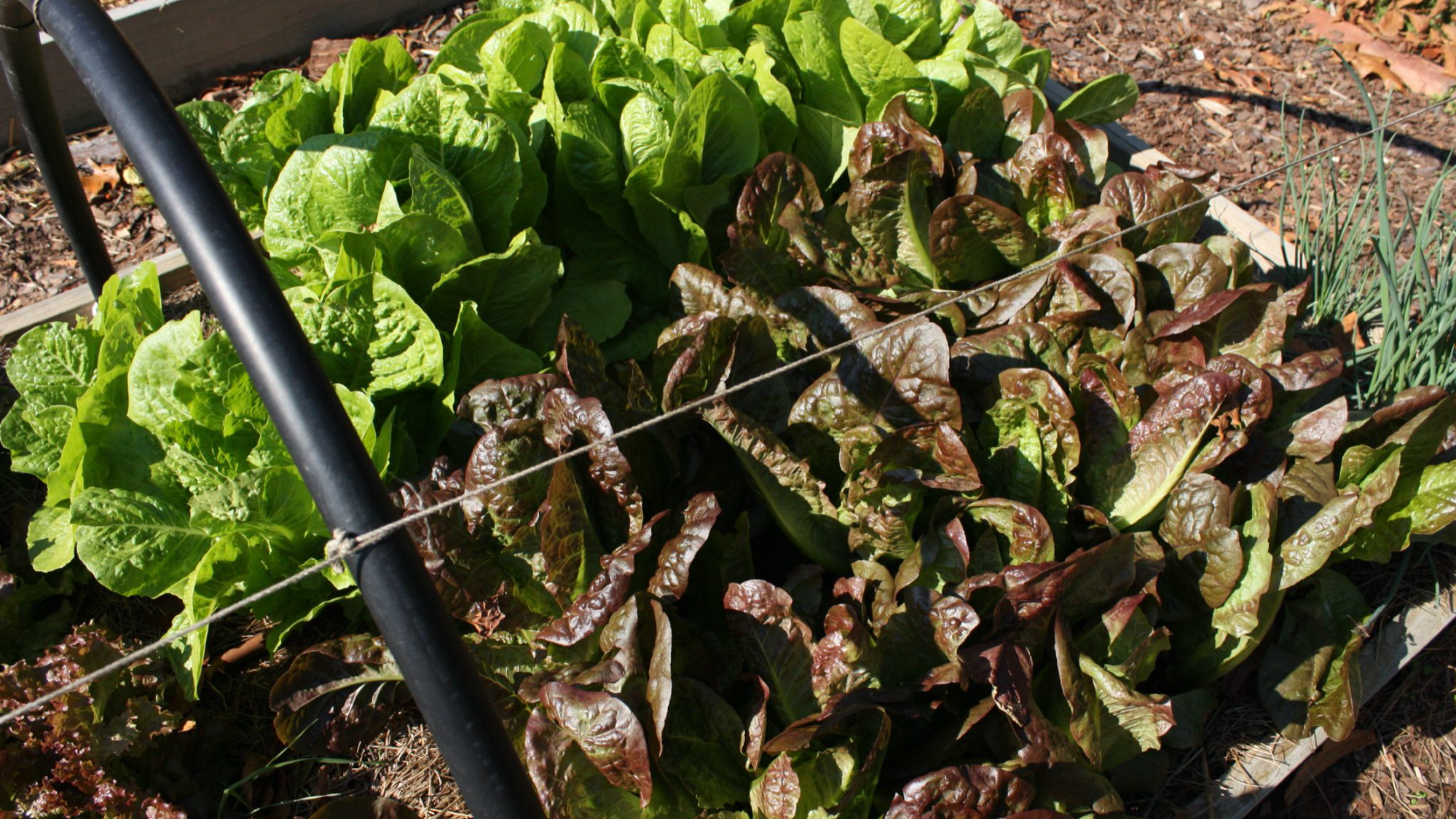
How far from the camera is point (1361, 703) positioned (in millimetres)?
2203

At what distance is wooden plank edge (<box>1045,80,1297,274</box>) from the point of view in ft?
10.3

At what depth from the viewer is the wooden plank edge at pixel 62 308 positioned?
111 inches

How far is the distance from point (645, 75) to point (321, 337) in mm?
1277

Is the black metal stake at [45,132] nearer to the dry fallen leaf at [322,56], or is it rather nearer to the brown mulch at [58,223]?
the brown mulch at [58,223]

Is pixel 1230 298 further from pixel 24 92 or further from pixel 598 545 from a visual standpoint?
pixel 24 92

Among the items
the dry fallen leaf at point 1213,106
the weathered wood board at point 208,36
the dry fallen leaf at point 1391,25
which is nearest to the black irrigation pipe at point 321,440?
the weathered wood board at point 208,36

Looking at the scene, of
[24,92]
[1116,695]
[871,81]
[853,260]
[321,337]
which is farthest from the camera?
[871,81]

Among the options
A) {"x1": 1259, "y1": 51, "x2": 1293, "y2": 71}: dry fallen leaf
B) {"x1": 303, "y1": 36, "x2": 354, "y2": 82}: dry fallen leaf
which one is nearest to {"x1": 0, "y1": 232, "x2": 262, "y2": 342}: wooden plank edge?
{"x1": 303, "y1": 36, "x2": 354, "y2": 82}: dry fallen leaf

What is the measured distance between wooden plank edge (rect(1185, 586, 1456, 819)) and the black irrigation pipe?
170 centimetres

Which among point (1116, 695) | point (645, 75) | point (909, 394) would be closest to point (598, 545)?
point (909, 394)

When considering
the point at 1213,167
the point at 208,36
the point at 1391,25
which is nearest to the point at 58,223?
the point at 208,36

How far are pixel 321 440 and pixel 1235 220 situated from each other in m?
A: 3.21

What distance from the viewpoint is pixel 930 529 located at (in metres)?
2.11

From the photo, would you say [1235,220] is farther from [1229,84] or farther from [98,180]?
[98,180]
